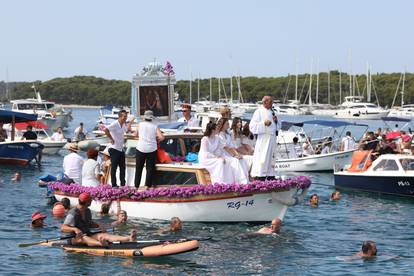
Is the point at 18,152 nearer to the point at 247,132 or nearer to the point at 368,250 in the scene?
the point at 247,132

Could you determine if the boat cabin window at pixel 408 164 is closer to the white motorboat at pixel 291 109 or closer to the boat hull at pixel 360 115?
the boat hull at pixel 360 115

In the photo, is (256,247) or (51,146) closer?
(256,247)

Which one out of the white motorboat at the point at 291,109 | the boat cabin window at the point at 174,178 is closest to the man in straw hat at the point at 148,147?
the boat cabin window at the point at 174,178

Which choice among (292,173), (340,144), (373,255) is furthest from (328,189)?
(373,255)

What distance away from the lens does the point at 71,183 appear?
25.0m

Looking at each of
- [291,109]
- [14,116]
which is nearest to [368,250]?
[14,116]

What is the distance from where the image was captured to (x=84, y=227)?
18.4 meters

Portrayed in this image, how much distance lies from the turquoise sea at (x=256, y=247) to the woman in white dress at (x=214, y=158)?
1202 mm

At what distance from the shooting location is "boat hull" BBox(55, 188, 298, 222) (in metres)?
21.7

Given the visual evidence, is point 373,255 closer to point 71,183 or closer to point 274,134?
point 274,134

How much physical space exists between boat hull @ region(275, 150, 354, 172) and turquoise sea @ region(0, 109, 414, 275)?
12027 mm

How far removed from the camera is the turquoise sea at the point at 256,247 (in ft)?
58.4

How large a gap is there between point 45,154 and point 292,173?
15.2m

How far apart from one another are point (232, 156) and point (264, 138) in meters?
0.97
